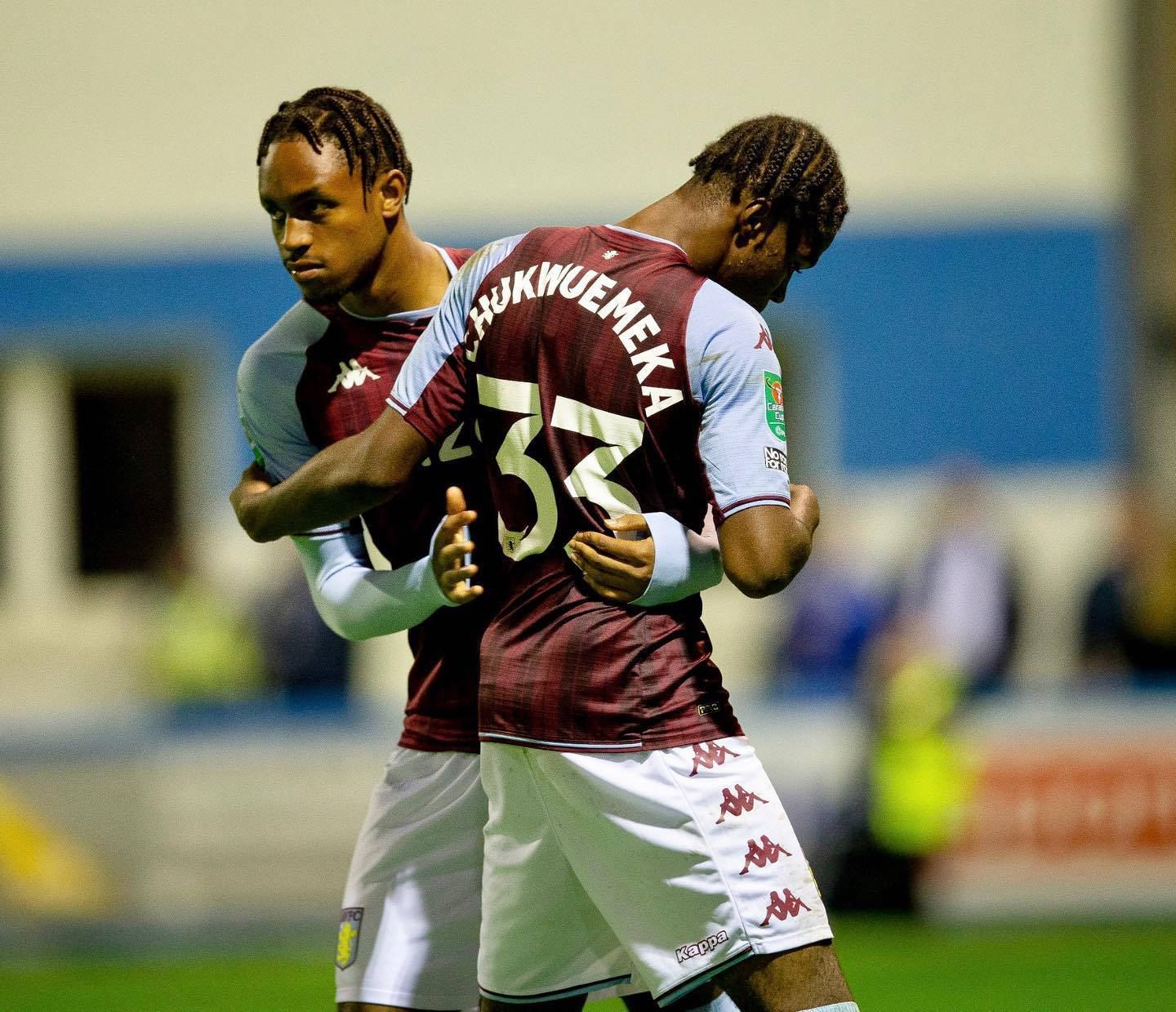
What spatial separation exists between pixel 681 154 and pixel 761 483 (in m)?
9.11

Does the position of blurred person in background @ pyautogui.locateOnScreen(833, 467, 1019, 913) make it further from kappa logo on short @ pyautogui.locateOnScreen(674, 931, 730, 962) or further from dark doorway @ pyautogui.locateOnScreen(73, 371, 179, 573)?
kappa logo on short @ pyautogui.locateOnScreen(674, 931, 730, 962)

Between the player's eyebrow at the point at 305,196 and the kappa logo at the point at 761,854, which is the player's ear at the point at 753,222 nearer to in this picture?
the player's eyebrow at the point at 305,196

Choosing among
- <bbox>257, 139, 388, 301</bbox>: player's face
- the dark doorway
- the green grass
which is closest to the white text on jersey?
<bbox>257, 139, 388, 301</bbox>: player's face

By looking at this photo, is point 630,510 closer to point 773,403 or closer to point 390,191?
point 773,403

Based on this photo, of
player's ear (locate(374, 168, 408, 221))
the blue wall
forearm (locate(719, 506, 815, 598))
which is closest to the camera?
forearm (locate(719, 506, 815, 598))

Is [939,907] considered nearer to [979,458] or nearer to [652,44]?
[979,458]

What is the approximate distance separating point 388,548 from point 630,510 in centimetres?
77

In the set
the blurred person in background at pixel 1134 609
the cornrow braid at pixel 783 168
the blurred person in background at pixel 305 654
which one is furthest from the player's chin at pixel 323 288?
the blurred person in background at pixel 1134 609

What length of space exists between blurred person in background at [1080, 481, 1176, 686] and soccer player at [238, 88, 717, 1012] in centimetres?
590

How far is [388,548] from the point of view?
349cm

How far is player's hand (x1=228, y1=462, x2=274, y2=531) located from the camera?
332cm

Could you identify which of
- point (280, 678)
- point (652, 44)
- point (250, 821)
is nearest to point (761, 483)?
point (250, 821)

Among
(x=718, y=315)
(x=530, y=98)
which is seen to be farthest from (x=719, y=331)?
(x=530, y=98)

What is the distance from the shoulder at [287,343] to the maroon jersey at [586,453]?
499 millimetres
